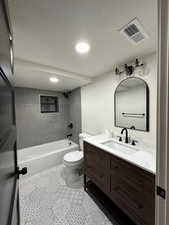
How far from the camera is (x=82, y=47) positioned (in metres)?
1.26

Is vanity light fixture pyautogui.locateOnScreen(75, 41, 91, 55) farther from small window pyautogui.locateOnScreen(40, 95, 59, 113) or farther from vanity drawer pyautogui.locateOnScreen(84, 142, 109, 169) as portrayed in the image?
small window pyautogui.locateOnScreen(40, 95, 59, 113)

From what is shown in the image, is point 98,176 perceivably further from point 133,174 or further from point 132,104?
point 132,104

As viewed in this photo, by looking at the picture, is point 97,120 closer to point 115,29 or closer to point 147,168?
point 147,168

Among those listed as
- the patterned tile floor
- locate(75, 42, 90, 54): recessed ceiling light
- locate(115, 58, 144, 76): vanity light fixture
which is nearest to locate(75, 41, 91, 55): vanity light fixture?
locate(75, 42, 90, 54): recessed ceiling light

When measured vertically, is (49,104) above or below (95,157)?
above

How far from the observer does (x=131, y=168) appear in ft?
3.56

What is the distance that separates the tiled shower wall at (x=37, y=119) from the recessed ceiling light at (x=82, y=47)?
5.63 ft

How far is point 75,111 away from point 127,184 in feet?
7.95

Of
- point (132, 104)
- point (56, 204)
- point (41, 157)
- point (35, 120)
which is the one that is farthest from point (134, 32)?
point (35, 120)

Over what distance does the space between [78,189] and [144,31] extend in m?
2.45

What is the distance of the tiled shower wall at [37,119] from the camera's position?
9.23 ft

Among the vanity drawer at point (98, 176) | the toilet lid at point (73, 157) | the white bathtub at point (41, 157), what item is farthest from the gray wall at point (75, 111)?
the vanity drawer at point (98, 176)

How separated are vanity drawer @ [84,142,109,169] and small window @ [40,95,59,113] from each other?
2.05 m

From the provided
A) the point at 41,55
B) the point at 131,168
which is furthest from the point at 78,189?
the point at 41,55
